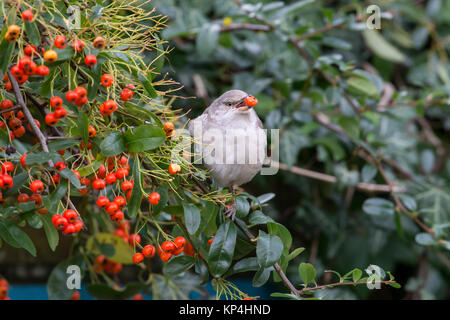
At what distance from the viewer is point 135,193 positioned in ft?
4.17

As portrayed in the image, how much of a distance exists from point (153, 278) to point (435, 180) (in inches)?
70.9

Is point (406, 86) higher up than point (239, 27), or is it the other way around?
point (239, 27)

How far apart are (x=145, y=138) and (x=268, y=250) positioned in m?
0.44

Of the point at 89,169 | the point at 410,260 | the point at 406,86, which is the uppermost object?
the point at 89,169

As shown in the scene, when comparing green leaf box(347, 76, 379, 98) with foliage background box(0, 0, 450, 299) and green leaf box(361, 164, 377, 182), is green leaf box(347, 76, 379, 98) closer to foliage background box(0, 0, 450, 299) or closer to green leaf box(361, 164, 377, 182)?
foliage background box(0, 0, 450, 299)

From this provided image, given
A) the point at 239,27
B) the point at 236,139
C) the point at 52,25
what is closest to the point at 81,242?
the point at 236,139

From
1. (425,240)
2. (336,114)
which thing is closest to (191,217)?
(425,240)

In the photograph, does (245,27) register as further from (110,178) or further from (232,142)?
(110,178)

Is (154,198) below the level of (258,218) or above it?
above

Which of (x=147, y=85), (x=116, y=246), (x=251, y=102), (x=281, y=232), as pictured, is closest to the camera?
(x=147, y=85)

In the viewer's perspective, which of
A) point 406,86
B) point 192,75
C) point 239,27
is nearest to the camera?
point 239,27

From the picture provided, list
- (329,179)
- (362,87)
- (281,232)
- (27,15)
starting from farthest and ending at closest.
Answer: (329,179)
(362,87)
(281,232)
(27,15)

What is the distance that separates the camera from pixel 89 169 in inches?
49.2
